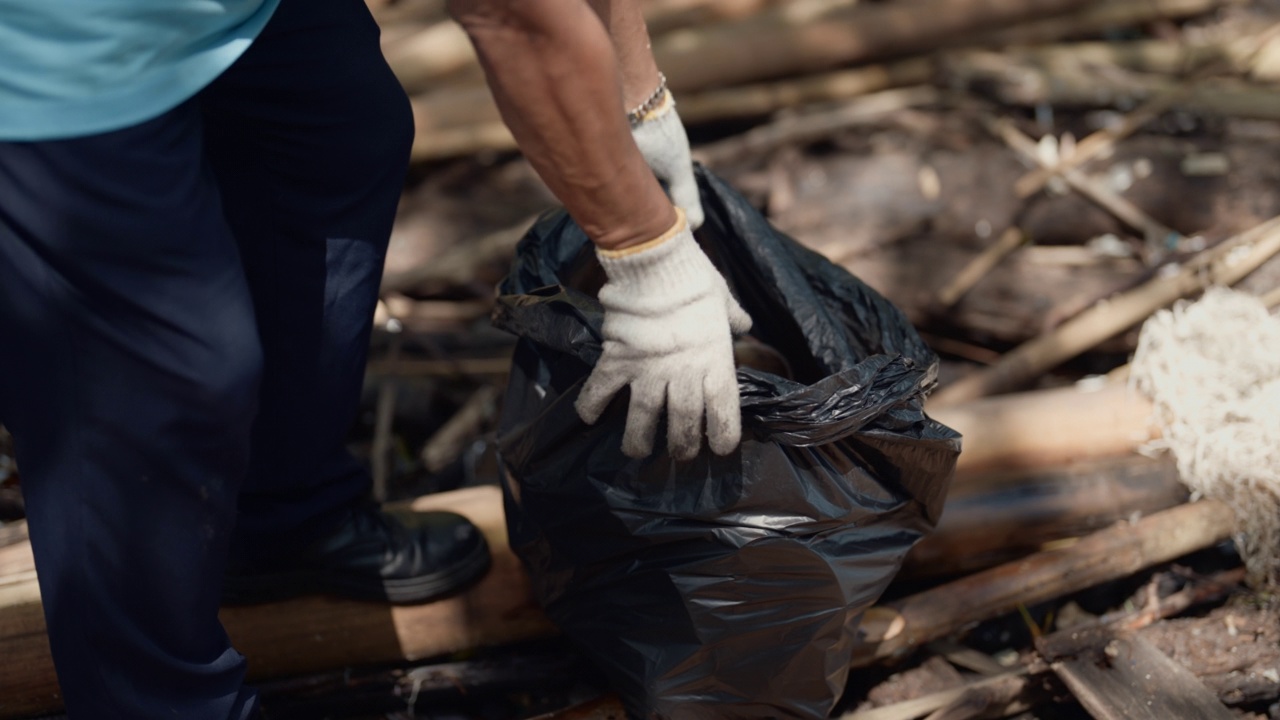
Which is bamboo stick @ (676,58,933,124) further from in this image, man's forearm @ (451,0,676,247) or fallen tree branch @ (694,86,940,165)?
man's forearm @ (451,0,676,247)

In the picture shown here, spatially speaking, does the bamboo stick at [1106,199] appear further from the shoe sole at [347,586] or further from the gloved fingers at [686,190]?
the shoe sole at [347,586]

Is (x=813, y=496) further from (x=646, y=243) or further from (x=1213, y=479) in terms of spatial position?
(x=1213, y=479)

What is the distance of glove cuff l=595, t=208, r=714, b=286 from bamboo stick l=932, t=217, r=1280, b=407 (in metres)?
1.23

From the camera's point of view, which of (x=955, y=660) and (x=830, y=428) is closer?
(x=830, y=428)

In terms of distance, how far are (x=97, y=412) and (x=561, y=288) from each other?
Answer: 61cm

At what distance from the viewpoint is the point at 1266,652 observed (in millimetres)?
1697

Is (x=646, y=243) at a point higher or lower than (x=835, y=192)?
higher

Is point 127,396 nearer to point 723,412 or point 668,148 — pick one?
point 723,412

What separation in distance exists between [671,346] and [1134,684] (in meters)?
1.02

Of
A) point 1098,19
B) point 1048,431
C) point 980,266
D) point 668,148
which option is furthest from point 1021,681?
point 1098,19

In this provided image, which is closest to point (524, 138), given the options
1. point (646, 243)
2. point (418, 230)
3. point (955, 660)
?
point (646, 243)

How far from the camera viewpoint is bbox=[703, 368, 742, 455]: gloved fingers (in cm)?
125

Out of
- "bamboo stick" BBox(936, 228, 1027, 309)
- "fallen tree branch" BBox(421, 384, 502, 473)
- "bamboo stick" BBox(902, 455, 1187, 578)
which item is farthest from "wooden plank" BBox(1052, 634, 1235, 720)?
"fallen tree branch" BBox(421, 384, 502, 473)

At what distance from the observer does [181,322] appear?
3.65 ft
